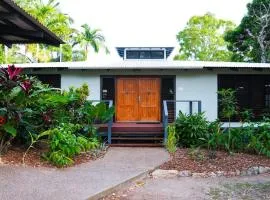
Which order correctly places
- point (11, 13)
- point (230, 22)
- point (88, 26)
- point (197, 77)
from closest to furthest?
point (11, 13) → point (197, 77) → point (88, 26) → point (230, 22)

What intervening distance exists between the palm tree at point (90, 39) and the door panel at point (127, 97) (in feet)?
89.3

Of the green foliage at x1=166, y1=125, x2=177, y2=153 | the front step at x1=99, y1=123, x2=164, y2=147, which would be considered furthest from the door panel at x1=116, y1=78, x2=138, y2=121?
the green foliage at x1=166, y1=125, x2=177, y2=153

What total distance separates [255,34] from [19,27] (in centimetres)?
2258

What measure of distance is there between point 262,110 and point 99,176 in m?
9.87

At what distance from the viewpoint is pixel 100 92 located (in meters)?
15.2

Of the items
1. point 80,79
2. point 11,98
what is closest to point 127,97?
point 80,79

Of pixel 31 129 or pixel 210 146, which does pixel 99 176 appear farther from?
pixel 210 146

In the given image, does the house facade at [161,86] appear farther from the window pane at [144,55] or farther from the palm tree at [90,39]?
the palm tree at [90,39]

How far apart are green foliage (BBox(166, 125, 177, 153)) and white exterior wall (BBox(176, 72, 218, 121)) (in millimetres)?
3706

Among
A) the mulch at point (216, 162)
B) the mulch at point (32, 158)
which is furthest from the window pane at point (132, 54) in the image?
the mulch at point (32, 158)

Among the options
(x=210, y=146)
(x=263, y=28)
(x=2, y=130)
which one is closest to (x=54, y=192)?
(x=2, y=130)

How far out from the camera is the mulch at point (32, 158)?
8.08 meters

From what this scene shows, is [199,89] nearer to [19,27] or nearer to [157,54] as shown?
[157,54]

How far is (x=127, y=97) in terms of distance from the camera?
15.4 metres
